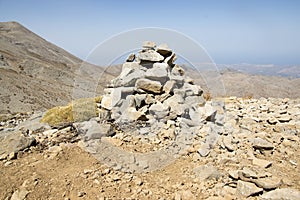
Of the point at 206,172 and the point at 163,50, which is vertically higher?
the point at 163,50

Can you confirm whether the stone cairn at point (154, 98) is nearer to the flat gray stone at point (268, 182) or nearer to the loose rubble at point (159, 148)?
the loose rubble at point (159, 148)

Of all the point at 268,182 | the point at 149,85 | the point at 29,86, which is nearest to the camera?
the point at 268,182

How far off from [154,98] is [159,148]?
2.08 m

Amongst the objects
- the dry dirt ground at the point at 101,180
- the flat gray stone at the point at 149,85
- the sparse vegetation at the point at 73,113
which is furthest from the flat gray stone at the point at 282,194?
the sparse vegetation at the point at 73,113

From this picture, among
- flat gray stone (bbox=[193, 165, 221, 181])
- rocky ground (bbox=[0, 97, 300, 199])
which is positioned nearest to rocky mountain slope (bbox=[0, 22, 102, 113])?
rocky ground (bbox=[0, 97, 300, 199])

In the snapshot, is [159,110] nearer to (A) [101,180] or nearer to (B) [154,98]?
(B) [154,98]

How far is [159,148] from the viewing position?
601cm

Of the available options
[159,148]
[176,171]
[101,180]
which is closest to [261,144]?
[176,171]

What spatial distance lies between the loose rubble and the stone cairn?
0.03 meters

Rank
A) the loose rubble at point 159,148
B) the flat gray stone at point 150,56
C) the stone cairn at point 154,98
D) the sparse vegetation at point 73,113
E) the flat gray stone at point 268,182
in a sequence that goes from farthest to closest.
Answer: the sparse vegetation at point 73,113 < the flat gray stone at point 150,56 < the stone cairn at point 154,98 < the loose rubble at point 159,148 < the flat gray stone at point 268,182

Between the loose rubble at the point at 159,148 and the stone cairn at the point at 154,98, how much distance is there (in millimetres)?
32

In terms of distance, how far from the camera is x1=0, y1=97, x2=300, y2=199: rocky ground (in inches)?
168

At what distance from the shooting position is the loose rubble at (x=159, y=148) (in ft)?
14.4

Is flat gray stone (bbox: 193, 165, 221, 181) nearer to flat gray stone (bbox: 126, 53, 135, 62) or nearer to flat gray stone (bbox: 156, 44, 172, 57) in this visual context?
flat gray stone (bbox: 156, 44, 172, 57)
